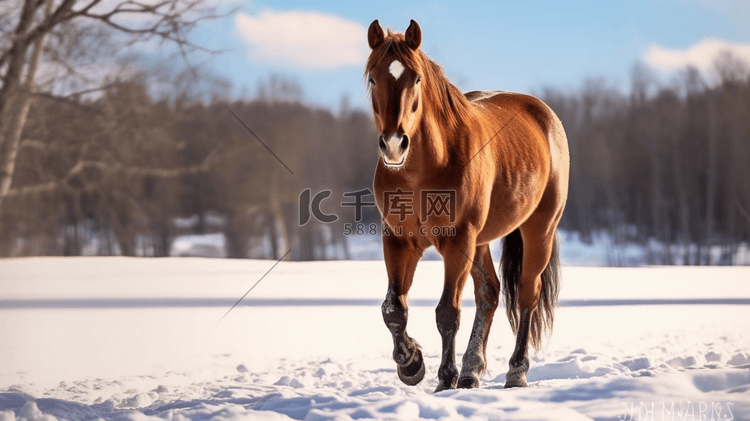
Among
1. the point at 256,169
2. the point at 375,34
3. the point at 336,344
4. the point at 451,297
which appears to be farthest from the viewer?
the point at 256,169

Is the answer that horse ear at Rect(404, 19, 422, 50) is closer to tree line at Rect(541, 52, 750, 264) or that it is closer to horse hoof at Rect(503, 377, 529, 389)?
horse hoof at Rect(503, 377, 529, 389)

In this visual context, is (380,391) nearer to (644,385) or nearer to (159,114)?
(644,385)

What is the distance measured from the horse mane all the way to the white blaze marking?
38 millimetres

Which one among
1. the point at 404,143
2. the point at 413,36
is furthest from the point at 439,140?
the point at 413,36

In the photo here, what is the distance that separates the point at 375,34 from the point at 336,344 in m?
3.89

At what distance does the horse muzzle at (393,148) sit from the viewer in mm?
2945

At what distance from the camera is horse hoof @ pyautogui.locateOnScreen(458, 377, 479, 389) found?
144 inches

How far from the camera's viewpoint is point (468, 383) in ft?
12.0

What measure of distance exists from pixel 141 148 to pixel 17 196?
326 centimetres

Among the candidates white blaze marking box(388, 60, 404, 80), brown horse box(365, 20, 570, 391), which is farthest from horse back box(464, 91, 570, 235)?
white blaze marking box(388, 60, 404, 80)

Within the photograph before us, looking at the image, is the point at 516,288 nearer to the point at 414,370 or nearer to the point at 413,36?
the point at 414,370

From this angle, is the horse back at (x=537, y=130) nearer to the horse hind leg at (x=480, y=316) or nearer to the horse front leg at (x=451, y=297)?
the horse hind leg at (x=480, y=316)

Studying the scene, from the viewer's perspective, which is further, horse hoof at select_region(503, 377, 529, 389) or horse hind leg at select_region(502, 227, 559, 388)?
horse hind leg at select_region(502, 227, 559, 388)

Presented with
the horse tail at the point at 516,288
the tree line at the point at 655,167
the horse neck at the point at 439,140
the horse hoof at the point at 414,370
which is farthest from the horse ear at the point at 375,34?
the tree line at the point at 655,167
